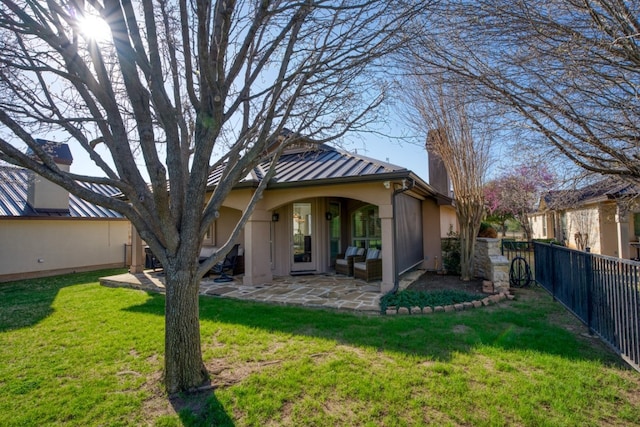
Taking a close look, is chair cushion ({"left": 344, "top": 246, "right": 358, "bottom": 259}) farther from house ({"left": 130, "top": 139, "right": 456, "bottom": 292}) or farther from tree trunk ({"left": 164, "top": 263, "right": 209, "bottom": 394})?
tree trunk ({"left": 164, "top": 263, "right": 209, "bottom": 394})

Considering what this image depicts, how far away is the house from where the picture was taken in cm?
758

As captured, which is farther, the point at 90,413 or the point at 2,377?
the point at 2,377

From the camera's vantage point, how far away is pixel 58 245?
40.7ft

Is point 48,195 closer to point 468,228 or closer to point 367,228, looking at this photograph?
point 367,228

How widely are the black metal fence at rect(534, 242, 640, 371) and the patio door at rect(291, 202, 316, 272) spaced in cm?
678

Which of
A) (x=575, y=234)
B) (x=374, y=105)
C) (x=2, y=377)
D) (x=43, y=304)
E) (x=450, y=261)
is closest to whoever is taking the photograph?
(x=2, y=377)

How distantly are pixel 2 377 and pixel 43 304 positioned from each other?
14.5ft

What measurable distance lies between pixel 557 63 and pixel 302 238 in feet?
26.9

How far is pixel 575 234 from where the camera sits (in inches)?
656

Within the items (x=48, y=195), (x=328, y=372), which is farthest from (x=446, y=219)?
(x=48, y=195)

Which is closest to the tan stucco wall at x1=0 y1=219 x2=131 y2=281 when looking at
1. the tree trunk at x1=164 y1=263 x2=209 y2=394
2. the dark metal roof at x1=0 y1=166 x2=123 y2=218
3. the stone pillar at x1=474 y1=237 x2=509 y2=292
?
the dark metal roof at x1=0 y1=166 x2=123 y2=218

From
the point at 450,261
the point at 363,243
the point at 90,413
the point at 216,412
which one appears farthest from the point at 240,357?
the point at 450,261

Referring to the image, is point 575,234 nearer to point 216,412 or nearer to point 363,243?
point 363,243

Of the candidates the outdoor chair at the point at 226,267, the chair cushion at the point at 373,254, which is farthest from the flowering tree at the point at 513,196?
the outdoor chair at the point at 226,267
